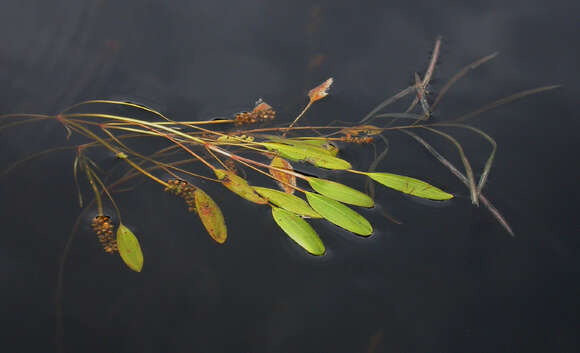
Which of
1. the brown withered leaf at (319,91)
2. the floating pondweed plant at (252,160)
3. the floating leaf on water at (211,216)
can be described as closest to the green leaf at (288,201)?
the floating pondweed plant at (252,160)

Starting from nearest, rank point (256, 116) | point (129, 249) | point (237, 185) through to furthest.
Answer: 1. point (129, 249)
2. point (237, 185)
3. point (256, 116)

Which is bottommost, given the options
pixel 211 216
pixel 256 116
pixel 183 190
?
pixel 211 216

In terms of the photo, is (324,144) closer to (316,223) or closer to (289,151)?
(289,151)

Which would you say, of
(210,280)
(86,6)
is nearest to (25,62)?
(86,6)

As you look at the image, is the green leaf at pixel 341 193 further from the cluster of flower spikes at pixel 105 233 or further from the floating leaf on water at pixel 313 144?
the cluster of flower spikes at pixel 105 233

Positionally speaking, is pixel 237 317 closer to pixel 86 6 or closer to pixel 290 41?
pixel 290 41

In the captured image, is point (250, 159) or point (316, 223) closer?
point (316, 223)

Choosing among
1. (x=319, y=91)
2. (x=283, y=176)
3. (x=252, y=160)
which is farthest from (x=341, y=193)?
(x=319, y=91)
